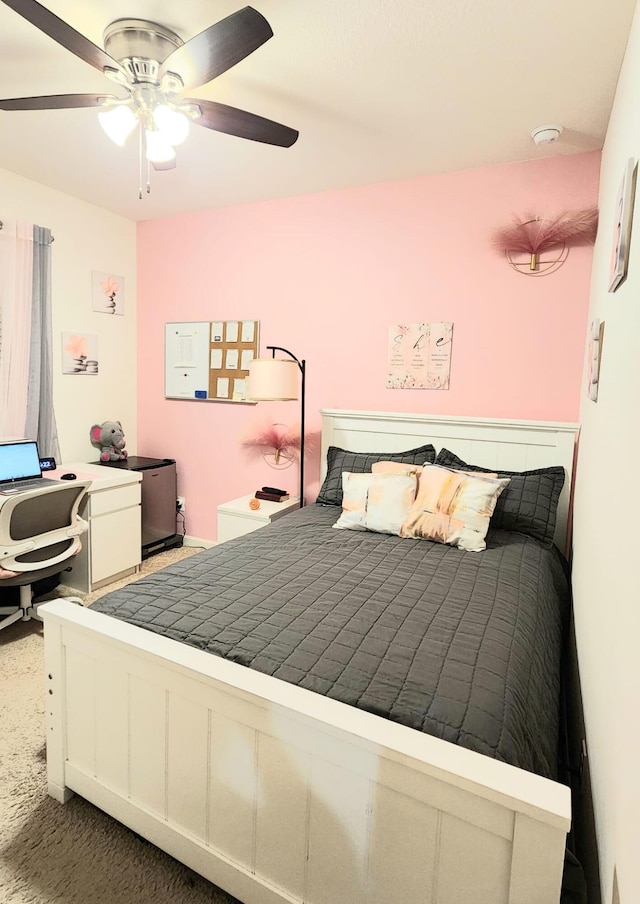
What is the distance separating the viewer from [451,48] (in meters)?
1.77

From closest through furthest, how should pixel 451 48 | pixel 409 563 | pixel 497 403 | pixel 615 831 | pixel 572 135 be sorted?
1. pixel 615 831
2. pixel 451 48
3. pixel 409 563
4. pixel 572 135
5. pixel 497 403

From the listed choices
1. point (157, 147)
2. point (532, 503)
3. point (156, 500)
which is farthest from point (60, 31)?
point (156, 500)

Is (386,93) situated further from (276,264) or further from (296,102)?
(276,264)

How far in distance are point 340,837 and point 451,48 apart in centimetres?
235

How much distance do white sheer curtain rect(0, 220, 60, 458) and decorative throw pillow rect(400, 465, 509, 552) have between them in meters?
2.40

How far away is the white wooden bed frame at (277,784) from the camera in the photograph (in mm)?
917

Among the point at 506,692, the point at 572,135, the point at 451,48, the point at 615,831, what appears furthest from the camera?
the point at 572,135

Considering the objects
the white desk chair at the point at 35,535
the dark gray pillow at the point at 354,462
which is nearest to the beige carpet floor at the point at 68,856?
the white desk chair at the point at 35,535

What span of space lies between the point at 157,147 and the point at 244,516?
1896mm

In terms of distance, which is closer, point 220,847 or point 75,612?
point 220,847

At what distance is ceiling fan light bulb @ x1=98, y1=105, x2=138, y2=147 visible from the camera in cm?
176

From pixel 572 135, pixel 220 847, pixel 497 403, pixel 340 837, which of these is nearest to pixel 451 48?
pixel 572 135

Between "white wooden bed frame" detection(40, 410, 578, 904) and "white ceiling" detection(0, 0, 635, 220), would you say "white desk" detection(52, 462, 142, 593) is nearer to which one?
"white wooden bed frame" detection(40, 410, 578, 904)

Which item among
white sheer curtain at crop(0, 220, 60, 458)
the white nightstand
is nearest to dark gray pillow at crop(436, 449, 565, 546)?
the white nightstand
